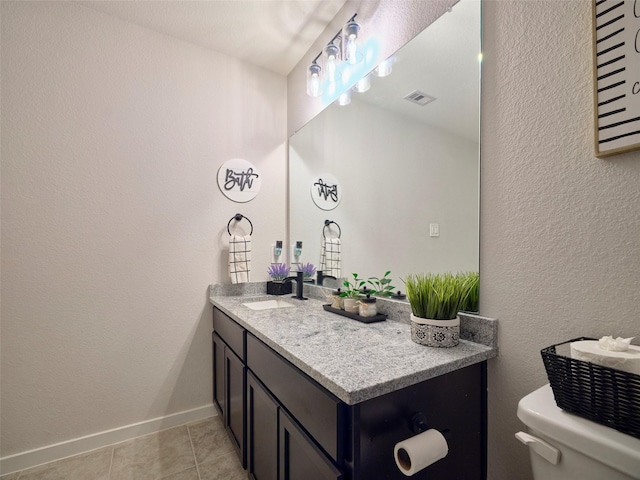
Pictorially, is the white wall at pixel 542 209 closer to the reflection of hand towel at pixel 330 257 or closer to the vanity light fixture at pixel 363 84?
the vanity light fixture at pixel 363 84

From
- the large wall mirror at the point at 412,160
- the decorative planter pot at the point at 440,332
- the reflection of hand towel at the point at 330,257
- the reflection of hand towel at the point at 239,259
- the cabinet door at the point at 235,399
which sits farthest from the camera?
the reflection of hand towel at the point at 239,259

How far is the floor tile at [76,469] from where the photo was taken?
5.02ft

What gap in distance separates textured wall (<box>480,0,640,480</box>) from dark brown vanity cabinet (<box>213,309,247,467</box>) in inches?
41.4

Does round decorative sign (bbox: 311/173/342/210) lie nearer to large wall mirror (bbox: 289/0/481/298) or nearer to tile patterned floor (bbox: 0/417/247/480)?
large wall mirror (bbox: 289/0/481/298)

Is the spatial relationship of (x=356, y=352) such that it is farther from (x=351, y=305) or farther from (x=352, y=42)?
(x=352, y=42)

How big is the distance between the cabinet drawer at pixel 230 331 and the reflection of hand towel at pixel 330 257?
0.69 meters

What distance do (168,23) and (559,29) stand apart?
2.03 meters

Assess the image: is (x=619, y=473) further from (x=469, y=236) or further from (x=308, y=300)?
(x=308, y=300)

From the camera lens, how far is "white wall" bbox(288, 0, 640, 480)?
0.76 meters

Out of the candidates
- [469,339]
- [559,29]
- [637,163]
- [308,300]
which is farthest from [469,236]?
[308,300]

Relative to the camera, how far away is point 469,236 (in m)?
1.10

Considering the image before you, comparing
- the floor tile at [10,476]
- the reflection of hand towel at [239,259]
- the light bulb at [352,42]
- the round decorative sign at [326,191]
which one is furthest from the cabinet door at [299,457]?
the light bulb at [352,42]

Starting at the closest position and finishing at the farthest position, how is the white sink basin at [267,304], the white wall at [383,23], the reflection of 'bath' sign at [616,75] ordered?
the reflection of 'bath' sign at [616,75]
the white wall at [383,23]
the white sink basin at [267,304]

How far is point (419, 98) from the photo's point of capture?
139 cm
